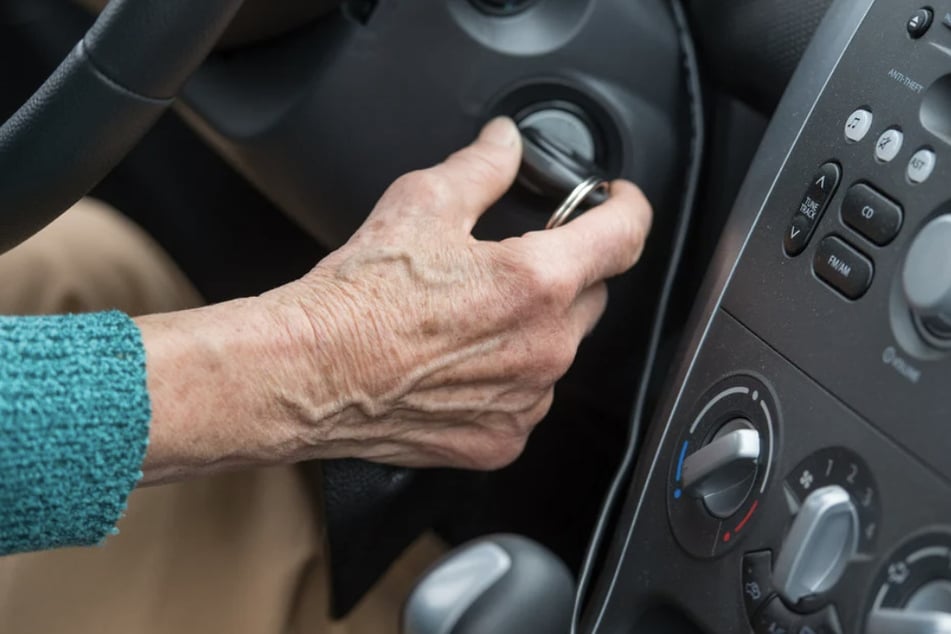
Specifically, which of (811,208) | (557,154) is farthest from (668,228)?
(811,208)

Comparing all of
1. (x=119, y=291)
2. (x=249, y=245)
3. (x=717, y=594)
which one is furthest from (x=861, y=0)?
(x=249, y=245)

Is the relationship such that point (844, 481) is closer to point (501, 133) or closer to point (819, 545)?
point (819, 545)

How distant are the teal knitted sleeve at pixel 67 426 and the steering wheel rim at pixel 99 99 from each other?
70 millimetres

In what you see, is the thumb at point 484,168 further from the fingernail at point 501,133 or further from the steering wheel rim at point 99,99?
the steering wheel rim at point 99,99

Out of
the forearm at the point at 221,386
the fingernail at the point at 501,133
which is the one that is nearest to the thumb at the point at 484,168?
the fingernail at the point at 501,133

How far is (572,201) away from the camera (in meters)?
0.67

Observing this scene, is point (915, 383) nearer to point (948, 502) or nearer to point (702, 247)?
point (948, 502)

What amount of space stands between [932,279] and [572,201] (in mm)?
247

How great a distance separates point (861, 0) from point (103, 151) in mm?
392

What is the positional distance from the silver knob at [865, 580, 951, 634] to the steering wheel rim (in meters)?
0.40

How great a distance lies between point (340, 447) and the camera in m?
0.64

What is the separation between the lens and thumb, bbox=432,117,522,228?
646mm

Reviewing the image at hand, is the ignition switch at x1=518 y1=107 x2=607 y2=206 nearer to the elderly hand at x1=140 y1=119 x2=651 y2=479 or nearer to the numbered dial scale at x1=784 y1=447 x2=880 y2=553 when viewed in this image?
the elderly hand at x1=140 y1=119 x2=651 y2=479

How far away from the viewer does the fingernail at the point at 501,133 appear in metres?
0.69
